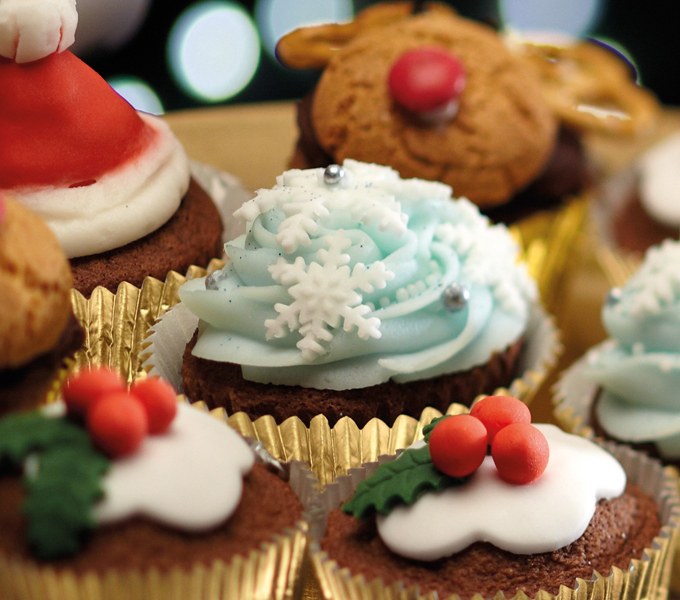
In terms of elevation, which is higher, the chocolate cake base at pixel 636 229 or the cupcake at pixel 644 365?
the cupcake at pixel 644 365

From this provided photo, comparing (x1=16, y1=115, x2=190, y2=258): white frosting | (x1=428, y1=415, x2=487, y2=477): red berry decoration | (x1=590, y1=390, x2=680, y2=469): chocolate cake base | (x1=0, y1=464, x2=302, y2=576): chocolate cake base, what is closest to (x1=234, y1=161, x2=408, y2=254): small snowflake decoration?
(x1=16, y1=115, x2=190, y2=258): white frosting

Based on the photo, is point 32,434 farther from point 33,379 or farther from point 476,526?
point 476,526

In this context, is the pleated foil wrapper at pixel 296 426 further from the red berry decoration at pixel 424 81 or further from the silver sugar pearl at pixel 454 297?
the red berry decoration at pixel 424 81

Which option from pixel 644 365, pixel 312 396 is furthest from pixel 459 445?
pixel 644 365

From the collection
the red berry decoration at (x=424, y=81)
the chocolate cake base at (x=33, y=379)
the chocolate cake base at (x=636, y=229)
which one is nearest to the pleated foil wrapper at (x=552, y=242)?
the chocolate cake base at (x=636, y=229)

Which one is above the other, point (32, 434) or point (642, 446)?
point (32, 434)
